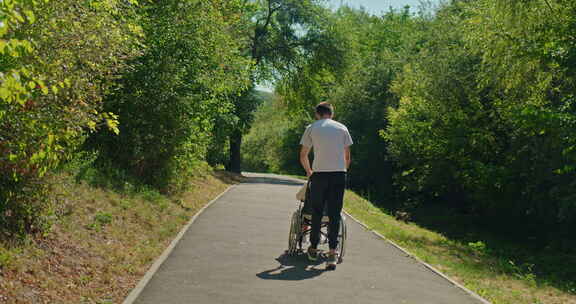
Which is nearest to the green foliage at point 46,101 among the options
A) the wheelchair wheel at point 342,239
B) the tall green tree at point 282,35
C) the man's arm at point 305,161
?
the man's arm at point 305,161

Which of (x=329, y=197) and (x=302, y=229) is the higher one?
(x=329, y=197)

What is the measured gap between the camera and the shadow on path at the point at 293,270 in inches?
316

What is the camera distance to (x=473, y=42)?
64.0ft

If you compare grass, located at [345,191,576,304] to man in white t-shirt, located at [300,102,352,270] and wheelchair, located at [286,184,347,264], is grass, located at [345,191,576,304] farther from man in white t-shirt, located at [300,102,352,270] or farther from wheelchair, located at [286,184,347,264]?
man in white t-shirt, located at [300,102,352,270]

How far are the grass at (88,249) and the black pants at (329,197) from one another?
2494 millimetres

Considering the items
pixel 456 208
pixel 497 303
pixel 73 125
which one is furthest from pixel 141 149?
pixel 456 208

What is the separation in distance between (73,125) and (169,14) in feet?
29.9

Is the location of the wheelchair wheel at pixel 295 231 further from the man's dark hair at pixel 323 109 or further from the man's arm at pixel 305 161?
the man's dark hair at pixel 323 109

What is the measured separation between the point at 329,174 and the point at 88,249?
3552 mm

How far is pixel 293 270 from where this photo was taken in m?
8.52

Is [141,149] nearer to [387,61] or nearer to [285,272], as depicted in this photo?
[285,272]

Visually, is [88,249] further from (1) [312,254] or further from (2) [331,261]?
(2) [331,261]

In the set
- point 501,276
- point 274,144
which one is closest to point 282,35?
point 501,276

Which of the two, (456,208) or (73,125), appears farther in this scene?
(456,208)
